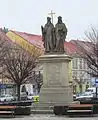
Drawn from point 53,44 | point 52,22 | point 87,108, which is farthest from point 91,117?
point 52,22

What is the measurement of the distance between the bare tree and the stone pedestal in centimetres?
2453

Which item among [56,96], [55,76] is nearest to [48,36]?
[55,76]

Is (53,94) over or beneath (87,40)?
beneath

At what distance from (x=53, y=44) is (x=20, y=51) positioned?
38.7 m

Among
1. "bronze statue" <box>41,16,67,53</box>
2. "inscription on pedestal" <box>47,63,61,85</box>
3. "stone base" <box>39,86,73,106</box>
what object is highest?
"bronze statue" <box>41,16,67,53</box>

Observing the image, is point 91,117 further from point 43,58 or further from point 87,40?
point 87,40

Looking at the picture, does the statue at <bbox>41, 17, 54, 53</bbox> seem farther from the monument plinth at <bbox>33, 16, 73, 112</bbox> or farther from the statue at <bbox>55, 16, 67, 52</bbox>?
the statue at <bbox>55, 16, 67, 52</bbox>

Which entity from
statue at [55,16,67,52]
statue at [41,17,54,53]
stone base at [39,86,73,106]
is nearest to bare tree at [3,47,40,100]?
statue at [41,17,54,53]

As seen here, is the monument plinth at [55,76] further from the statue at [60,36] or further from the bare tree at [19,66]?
the bare tree at [19,66]

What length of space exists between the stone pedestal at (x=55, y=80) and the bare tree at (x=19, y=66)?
2453 centimetres

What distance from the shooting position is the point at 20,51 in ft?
220

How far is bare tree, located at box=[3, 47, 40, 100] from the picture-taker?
178ft

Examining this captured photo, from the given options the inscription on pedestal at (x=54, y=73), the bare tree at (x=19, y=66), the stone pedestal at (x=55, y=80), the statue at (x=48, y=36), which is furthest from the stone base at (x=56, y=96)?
the bare tree at (x=19, y=66)

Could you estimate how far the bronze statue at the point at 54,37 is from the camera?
28.5 meters
